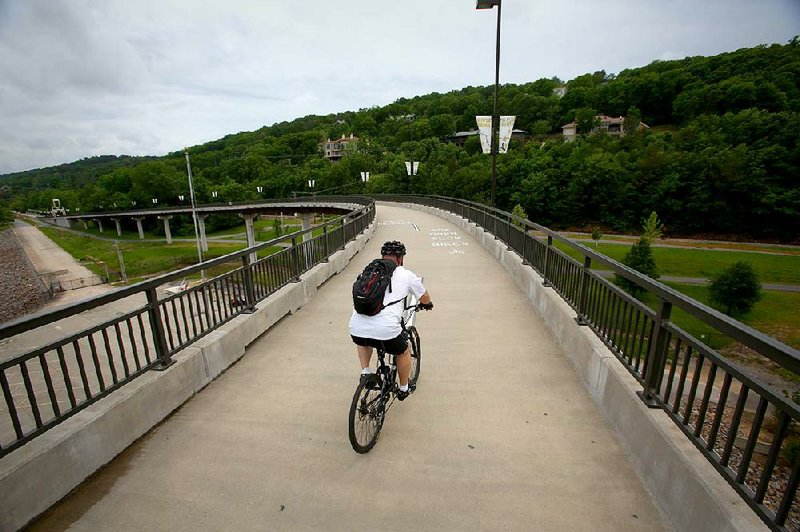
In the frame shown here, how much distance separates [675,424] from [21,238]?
438 ft

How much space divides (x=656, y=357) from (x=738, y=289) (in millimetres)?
35998

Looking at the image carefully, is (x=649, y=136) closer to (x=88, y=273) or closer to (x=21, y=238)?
(x=88, y=273)

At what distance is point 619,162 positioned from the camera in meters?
77.4

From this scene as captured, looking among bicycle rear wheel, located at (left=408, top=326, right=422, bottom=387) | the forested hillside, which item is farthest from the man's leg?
the forested hillside

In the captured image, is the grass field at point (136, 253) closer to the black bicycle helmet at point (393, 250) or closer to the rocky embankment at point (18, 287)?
the rocky embankment at point (18, 287)

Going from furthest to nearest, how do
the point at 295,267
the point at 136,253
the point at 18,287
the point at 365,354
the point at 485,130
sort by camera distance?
the point at 136,253, the point at 18,287, the point at 485,130, the point at 295,267, the point at 365,354

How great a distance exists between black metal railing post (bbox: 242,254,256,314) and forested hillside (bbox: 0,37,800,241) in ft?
205

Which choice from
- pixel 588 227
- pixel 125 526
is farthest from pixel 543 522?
pixel 588 227

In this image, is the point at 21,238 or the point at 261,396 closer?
the point at 261,396

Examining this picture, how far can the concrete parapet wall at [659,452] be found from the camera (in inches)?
83.9

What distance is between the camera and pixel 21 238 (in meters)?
95.9

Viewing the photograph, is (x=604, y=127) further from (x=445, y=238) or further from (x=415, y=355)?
(x=415, y=355)

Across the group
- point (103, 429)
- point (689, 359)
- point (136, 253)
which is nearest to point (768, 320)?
point (689, 359)

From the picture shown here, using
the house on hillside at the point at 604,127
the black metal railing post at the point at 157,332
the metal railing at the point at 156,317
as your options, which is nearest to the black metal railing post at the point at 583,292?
the metal railing at the point at 156,317
